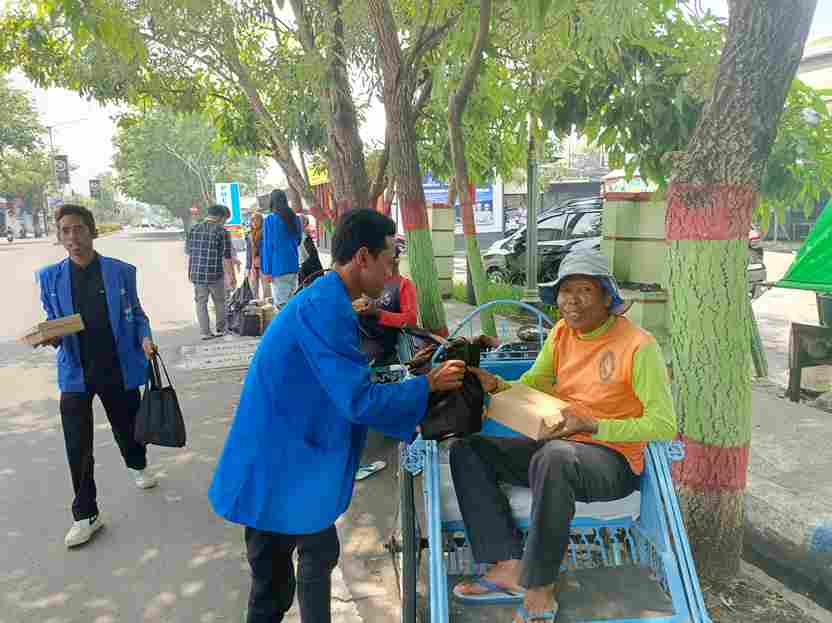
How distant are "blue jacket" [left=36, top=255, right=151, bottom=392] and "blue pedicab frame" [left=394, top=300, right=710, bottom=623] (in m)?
1.97

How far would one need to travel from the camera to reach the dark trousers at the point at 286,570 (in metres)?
2.20

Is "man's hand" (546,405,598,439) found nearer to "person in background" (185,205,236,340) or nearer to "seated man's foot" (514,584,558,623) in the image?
"seated man's foot" (514,584,558,623)

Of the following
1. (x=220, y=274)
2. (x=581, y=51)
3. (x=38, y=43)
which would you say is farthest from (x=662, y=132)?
(x=38, y=43)

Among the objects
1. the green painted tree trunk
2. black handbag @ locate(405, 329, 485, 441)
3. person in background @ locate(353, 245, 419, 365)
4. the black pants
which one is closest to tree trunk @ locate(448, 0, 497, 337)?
person in background @ locate(353, 245, 419, 365)

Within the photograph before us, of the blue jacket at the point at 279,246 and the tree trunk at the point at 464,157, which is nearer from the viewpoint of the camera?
the tree trunk at the point at 464,157

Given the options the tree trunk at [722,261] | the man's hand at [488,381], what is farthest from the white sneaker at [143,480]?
the tree trunk at [722,261]

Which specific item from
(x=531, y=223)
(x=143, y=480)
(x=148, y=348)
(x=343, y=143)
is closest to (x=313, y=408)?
Result: (x=148, y=348)

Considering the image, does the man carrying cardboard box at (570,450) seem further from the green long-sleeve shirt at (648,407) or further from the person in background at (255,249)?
the person in background at (255,249)

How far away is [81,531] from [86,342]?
1029 mm

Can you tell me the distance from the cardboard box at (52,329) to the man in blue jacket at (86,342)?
3.4 inches

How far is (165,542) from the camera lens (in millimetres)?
3615

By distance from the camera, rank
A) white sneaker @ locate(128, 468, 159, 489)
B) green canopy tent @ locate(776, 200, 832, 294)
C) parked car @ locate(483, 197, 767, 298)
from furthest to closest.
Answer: parked car @ locate(483, 197, 767, 298) → green canopy tent @ locate(776, 200, 832, 294) → white sneaker @ locate(128, 468, 159, 489)

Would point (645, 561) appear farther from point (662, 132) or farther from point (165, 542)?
point (662, 132)

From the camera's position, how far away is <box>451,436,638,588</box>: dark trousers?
2.28m
